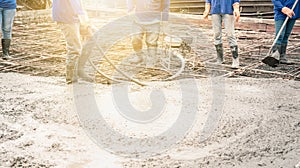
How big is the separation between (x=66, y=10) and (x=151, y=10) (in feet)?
5.67

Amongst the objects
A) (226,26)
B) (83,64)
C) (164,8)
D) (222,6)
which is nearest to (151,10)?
(164,8)

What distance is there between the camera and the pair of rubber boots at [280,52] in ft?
22.4

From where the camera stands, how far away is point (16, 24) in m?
12.5

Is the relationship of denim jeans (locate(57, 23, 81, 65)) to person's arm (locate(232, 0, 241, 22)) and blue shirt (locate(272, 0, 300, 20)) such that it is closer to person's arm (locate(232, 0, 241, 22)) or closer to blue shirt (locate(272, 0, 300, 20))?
person's arm (locate(232, 0, 241, 22))

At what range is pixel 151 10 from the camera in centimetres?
659

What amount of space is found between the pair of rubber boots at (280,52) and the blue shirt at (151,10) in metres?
2.00

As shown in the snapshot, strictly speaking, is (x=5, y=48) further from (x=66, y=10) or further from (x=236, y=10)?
(x=236, y=10)

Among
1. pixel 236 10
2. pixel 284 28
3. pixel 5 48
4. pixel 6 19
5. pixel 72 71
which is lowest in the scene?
pixel 72 71

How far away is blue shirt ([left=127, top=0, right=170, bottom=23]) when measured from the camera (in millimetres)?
6566

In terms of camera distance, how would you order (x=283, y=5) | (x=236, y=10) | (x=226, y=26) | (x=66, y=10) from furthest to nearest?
(x=283, y=5) → (x=226, y=26) → (x=236, y=10) → (x=66, y=10)

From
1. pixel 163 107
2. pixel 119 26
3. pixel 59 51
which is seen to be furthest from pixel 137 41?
pixel 119 26

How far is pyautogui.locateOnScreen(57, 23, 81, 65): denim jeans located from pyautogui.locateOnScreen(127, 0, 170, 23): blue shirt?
1.46m

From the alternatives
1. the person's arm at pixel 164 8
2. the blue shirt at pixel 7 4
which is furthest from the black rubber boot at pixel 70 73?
the blue shirt at pixel 7 4

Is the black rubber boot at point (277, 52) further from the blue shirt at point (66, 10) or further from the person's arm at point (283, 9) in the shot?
the blue shirt at point (66, 10)
